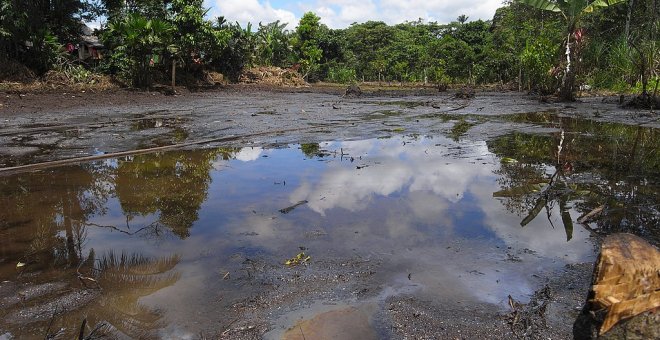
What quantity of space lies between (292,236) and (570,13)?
15.2 meters

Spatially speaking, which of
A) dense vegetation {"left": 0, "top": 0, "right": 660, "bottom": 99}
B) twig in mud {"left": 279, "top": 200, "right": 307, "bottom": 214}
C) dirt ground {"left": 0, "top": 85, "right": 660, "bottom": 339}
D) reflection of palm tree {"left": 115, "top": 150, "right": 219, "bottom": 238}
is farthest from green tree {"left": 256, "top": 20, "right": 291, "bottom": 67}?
twig in mud {"left": 279, "top": 200, "right": 307, "bottom": 214}

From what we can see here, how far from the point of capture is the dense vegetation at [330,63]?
17078 mm

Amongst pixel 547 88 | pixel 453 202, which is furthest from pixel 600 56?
pixel 453 202

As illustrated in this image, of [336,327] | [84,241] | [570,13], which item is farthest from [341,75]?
[336,327]

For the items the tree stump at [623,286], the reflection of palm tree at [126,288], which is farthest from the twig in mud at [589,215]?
the reflection of palm tree at [126,288]

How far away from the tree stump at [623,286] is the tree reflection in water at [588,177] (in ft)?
7.97

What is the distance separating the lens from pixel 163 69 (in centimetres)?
2498

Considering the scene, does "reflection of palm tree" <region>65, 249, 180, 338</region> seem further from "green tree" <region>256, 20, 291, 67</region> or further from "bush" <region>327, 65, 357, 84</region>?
"bush" <region>327, 65, 357, 84</region>

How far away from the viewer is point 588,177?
626 centimetres

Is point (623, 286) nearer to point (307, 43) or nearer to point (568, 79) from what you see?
point (568, 79)

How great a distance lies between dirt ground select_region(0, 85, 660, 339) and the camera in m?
2.79

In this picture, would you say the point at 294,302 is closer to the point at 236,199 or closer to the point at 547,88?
the point at 236,199

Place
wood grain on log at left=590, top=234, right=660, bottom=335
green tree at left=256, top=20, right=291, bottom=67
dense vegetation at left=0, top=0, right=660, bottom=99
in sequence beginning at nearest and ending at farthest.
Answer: wood grain on log at left=590, top=234, right=660, bottom=335
dense vegetation at left=0, top=0, right=660, bottom=99
green tree at left=256, top=20, right=291, bottom=67

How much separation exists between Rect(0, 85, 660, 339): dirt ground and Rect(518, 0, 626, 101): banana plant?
1.24 meters
